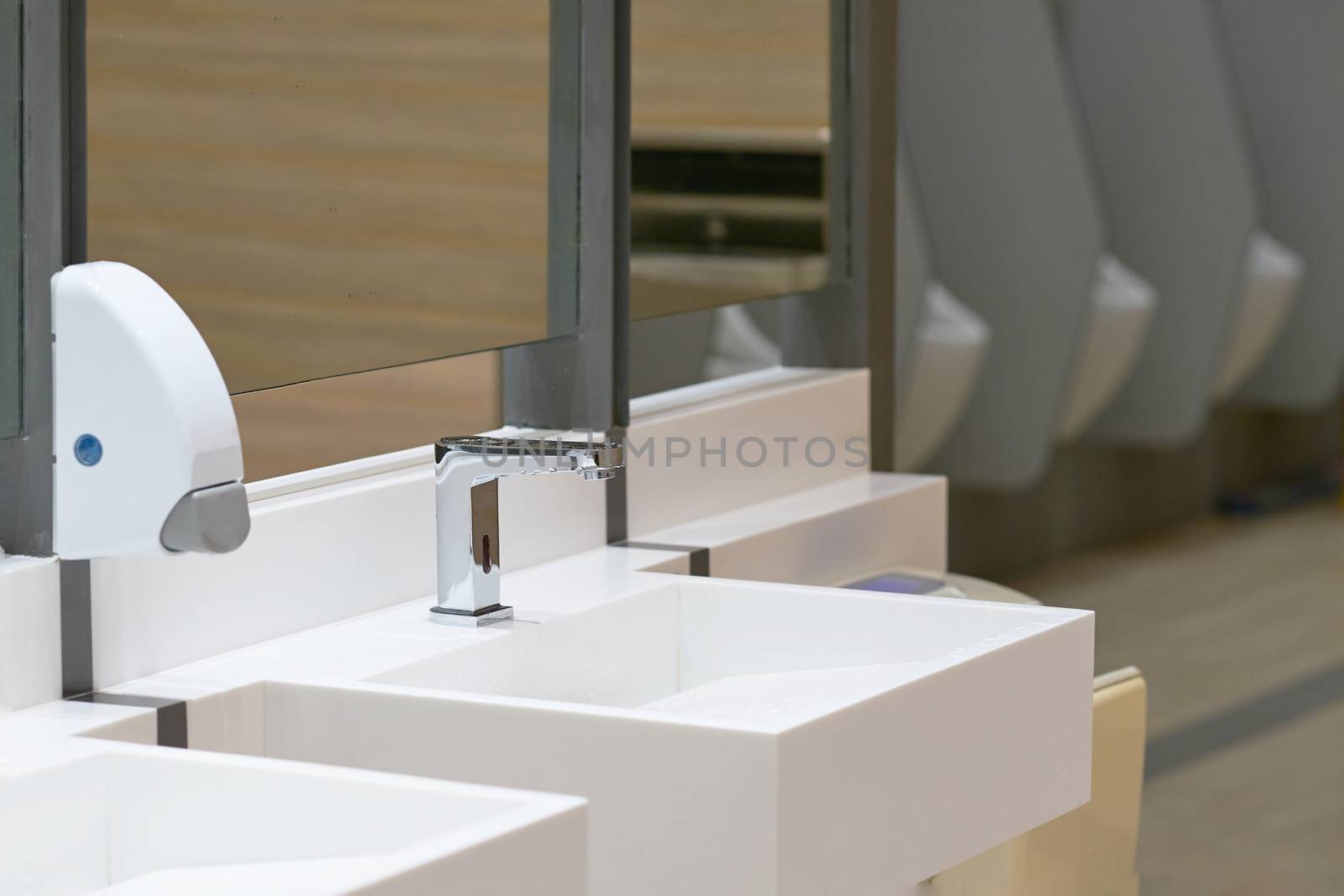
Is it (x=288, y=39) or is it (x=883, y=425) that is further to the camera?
(x=883, y=425)

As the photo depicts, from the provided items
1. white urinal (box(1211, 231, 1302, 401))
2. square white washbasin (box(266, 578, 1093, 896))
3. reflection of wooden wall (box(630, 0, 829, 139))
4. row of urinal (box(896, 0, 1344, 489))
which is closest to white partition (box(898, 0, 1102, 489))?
row of urinal (box(896, 0, 1344, 489))

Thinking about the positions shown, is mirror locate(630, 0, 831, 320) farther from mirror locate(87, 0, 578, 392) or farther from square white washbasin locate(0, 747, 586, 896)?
square white washbasin locate(0, 747, 586, 896)

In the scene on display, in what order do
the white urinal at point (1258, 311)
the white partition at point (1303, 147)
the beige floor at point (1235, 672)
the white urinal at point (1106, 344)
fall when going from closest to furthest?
the beige floor at point (1235, 672), the white urinal at point (1106, 344), the white urinal at point (1258, 311), the white partition at point (1303, 147)

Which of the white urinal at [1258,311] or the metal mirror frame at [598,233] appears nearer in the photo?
the metal mirror frame at [598,233]

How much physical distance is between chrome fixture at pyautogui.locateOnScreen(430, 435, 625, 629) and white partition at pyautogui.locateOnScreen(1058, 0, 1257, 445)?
2.97 metres

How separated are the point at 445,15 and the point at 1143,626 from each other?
9.01 feet

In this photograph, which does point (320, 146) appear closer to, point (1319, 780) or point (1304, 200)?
point (1319, 780)

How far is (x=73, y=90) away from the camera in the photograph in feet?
4.21

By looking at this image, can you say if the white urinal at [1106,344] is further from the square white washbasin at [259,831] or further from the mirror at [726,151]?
the square white washbasin at [259,831]

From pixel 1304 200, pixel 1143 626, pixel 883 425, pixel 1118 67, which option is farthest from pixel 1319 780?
pixel 1304 200

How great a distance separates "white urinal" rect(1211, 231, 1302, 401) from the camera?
4.55m

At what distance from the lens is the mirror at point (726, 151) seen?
2.04 m

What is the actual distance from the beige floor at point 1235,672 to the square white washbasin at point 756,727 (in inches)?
25.1

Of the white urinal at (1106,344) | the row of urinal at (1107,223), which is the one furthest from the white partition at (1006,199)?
the white urinal at (1106,344)
